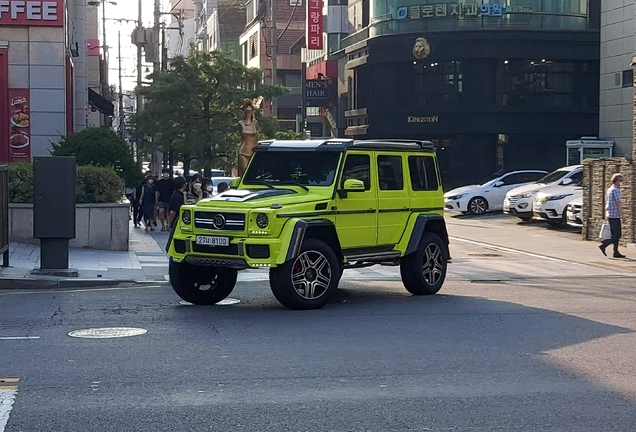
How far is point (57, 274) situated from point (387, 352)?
7.42 meters

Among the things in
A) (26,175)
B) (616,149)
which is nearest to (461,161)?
(616,149)

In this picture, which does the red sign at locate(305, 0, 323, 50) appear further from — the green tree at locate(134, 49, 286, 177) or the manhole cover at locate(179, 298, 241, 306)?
the manhole cover at locate(179, 298, 241, 306)

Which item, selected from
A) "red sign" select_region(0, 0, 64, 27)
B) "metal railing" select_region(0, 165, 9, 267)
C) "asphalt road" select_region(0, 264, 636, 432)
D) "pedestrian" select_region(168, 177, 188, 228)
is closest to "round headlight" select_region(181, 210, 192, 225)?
"asphalt road" select_region(0, 264, 636, 432)

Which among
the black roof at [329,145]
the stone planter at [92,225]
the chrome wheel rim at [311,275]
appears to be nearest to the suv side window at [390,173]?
the black roof at [329,145]

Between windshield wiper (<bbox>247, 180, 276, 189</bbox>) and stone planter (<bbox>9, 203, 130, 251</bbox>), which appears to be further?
stone planter (<bbox>9, 203, 130, 251</bbox>)

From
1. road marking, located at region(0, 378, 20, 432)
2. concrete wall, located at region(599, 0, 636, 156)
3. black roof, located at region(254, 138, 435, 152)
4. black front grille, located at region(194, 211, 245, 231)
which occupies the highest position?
concrete wall, located at region(599, 0, 636, 156)

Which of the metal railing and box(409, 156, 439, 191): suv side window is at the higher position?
box(409, 156, 439, 191): suv side window

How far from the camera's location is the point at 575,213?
26469mm

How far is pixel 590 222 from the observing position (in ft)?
82.1

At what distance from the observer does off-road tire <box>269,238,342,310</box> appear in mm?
11914

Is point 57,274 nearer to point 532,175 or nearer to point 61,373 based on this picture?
point 61,373

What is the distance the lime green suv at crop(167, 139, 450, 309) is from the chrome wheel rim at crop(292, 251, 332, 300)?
0.04ft

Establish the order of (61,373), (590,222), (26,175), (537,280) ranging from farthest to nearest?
(590,222), (26,175), (537,280), (61,373)

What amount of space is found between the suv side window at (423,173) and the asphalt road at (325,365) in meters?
1.76
